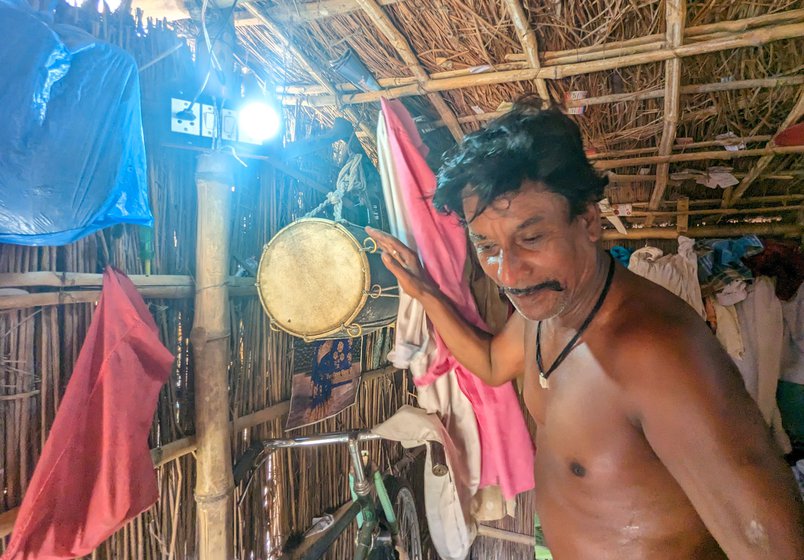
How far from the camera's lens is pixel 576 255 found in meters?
Result: 1.37

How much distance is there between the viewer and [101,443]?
3.92 feet

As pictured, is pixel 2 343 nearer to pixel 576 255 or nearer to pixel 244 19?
pixel 244 19

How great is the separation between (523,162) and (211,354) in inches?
54.9

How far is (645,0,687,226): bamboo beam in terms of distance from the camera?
1.77m

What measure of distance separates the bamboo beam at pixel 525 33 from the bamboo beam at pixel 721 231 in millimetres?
3791

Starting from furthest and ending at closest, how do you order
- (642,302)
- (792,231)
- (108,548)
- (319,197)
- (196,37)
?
(792,231), (319,197), (196,37), (108,548), (642,302)

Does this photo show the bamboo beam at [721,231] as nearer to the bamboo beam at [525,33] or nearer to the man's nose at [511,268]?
the bamboo beam at [525,33]

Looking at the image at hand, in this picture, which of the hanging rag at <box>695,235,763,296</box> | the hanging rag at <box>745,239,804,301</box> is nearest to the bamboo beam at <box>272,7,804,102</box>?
the hanging rag at <box>695,235,763,296</box>

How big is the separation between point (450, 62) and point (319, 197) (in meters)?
1.06

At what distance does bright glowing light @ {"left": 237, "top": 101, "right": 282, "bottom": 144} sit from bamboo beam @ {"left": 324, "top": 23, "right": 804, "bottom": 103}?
25.0 inches

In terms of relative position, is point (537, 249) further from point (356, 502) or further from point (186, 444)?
point (356, 502)

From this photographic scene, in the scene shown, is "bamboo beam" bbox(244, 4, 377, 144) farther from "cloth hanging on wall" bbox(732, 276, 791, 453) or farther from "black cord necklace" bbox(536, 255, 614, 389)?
"cloth hanging on wall" bbox(732, 276, 791, 453)

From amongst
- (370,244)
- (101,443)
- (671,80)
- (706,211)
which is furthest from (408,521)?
(706,211)

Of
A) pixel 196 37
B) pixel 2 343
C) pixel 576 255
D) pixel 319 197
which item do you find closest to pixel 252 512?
pixel 2 343
